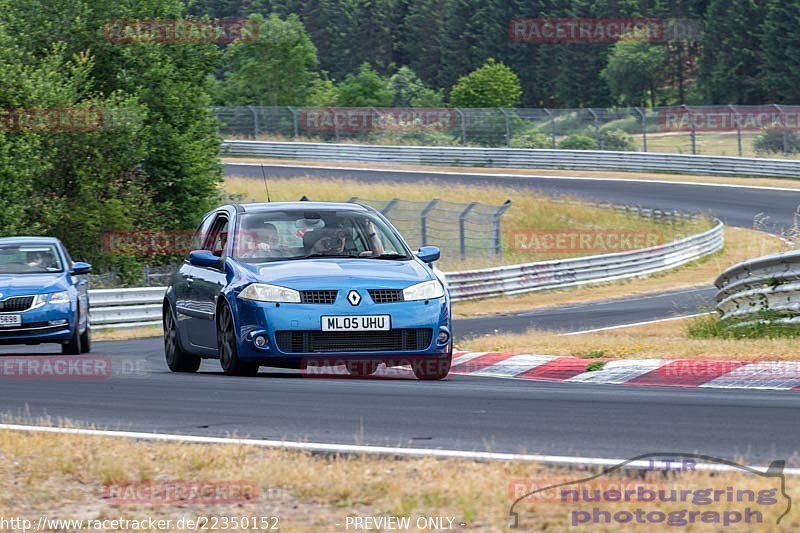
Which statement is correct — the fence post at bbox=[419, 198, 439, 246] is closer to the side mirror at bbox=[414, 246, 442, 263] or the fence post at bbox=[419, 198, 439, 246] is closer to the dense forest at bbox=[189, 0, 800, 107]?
the side mirror at bbox=[414, 246, 442, 263]

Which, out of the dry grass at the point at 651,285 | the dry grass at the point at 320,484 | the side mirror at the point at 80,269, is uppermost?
the dry grass at the point at 320,484

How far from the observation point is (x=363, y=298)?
34.0ft

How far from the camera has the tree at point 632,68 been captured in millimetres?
94438

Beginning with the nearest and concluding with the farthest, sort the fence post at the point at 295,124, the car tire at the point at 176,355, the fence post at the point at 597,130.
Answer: the car tire at the point at 176,355
the fence post at the point at 597,130
the fence post at the point at 295,124

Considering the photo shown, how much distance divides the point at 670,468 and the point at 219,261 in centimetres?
617

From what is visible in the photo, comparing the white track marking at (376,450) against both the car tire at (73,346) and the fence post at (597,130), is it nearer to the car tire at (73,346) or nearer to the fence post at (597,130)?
the car tire at (73,346)

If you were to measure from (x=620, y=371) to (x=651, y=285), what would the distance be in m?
21.3

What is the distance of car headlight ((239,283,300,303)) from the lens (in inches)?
408

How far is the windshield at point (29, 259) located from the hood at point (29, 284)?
0.28 meters

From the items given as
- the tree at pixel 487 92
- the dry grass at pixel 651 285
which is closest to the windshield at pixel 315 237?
the dry grass at pixel 651 285

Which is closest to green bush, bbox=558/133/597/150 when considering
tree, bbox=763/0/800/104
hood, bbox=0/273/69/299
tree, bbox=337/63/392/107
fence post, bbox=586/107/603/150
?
fence post, bbox=586/107/603/150

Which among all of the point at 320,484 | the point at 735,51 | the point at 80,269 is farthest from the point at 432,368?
the point at 735,51

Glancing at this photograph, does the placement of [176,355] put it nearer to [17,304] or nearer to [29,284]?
[17,304]

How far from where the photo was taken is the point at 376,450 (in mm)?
6586
